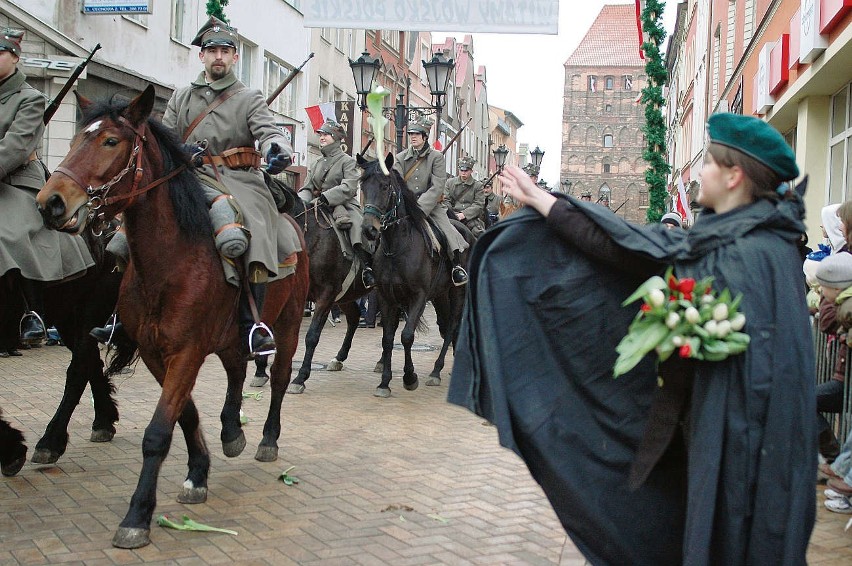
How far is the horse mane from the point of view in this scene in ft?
19.1

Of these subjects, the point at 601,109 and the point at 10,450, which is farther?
the point at 601,109

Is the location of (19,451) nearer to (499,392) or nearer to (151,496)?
(151,496)

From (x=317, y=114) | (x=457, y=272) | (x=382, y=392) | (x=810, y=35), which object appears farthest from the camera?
(x=317, y=114)

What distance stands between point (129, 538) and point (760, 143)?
3.76 meters

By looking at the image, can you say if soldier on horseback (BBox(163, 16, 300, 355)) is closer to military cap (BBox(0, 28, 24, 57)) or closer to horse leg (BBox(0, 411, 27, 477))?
military cap (BBox(0, 28, 24, 57))

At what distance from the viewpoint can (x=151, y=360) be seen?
592cm

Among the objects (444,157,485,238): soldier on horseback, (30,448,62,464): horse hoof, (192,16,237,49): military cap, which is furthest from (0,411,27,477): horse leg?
(444,157,485,238): soldier on horseback

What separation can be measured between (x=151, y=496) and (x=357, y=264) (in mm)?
6920

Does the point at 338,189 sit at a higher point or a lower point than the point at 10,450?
higher

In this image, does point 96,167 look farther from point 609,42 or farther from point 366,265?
point 609,42

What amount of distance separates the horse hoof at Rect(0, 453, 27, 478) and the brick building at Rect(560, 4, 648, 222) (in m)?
119

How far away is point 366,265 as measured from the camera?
1220 centimetres

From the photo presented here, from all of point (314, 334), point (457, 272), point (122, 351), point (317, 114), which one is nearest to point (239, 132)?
point (122, 351)

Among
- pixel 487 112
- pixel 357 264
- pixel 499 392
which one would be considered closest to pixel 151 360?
pixel 499 392
